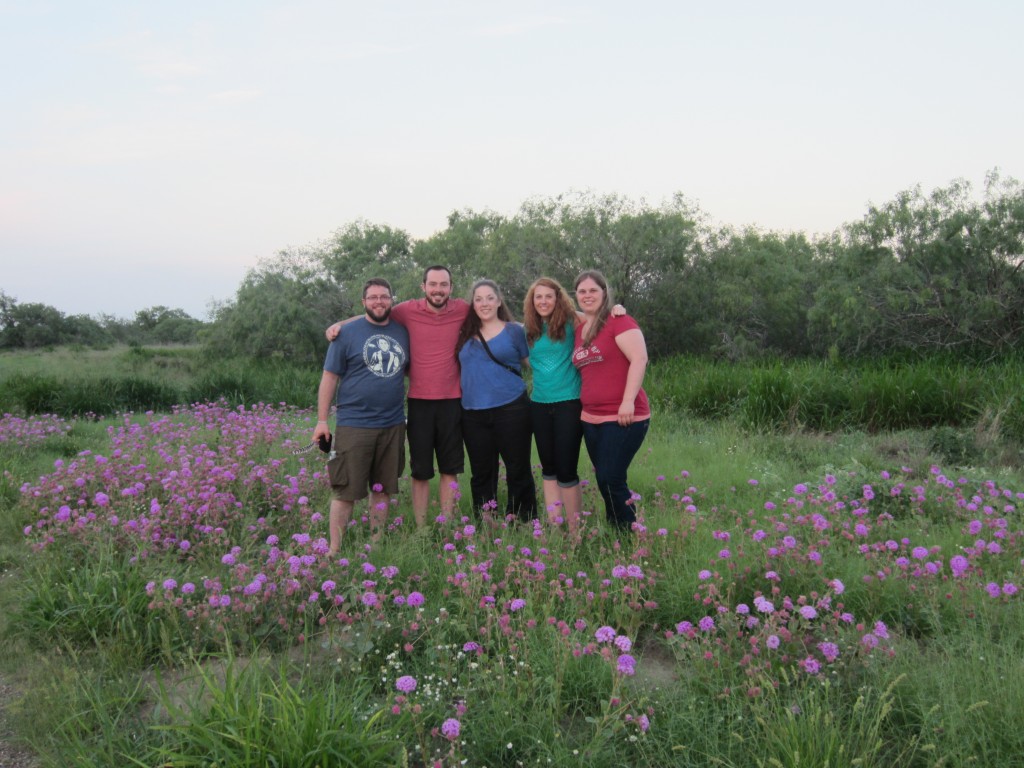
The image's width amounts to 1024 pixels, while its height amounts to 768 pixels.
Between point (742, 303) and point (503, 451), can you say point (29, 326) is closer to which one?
point (742, 303)

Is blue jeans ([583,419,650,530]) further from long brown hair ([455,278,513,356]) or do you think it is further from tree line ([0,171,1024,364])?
tree line ([0,171,1024,364])

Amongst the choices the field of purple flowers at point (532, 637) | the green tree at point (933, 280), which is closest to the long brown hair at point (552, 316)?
the field of purple flowers at point (532, 637)

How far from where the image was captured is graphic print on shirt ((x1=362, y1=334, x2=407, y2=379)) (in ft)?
15.0

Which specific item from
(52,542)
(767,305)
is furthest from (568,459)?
(767,305)

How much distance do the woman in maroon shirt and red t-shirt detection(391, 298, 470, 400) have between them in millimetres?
852

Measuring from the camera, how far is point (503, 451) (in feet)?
15.6

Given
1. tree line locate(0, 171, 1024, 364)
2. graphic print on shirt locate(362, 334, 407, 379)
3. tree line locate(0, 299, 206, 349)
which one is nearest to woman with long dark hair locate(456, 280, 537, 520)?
graphic print on shirt locate(362, 334, 407, 379)

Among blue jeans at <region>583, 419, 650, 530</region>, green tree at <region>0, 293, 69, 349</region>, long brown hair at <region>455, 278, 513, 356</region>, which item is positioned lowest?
blue jeans at <region>583, 419, 650, 530</region>

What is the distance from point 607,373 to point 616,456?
0.51 metres

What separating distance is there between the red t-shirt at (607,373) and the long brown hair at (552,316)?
0.84 ft

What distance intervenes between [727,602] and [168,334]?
2009 inches

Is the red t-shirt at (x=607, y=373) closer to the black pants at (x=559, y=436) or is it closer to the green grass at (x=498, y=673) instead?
the black pants at (x=559, y=436)

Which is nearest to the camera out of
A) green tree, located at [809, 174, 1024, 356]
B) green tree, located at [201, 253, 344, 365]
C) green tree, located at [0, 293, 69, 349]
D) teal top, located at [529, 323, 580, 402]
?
teal top, located at [529, 323, 580, 402]

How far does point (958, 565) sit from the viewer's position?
10.4 ft
